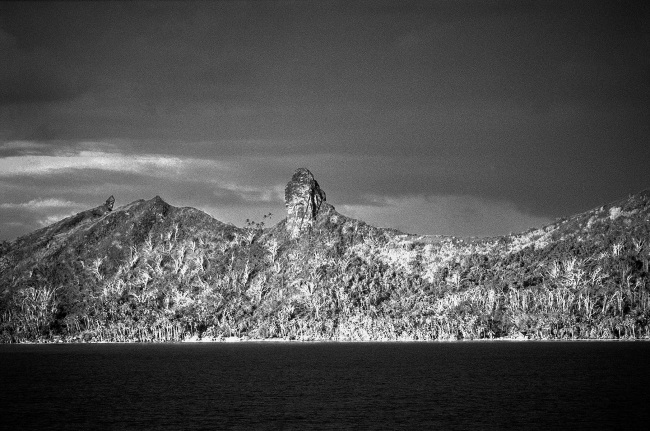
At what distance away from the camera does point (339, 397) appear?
430ft

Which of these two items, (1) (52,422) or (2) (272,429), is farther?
(1) (52,422)

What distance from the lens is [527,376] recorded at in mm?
160125

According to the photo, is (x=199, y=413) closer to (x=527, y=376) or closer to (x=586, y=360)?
(x=527, y=376)

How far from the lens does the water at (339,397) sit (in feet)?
339

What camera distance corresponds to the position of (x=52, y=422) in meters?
105

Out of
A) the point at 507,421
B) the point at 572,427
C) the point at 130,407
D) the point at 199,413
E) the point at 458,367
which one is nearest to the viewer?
the point at 572,427

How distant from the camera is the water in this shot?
103312 millimetres

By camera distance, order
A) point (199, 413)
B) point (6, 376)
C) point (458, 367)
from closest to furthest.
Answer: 1. point (199, 413)
2. point (6, 376)
3. point (458, 367)

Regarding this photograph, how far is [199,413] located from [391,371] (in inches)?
2996

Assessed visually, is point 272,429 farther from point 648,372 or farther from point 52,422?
point 648,372

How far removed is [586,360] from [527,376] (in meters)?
40.9

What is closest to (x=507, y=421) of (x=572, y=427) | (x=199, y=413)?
(x=572, y=427)

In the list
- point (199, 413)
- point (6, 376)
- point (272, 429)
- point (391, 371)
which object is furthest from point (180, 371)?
point (272, 429)

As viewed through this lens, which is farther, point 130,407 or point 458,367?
point 458,367
